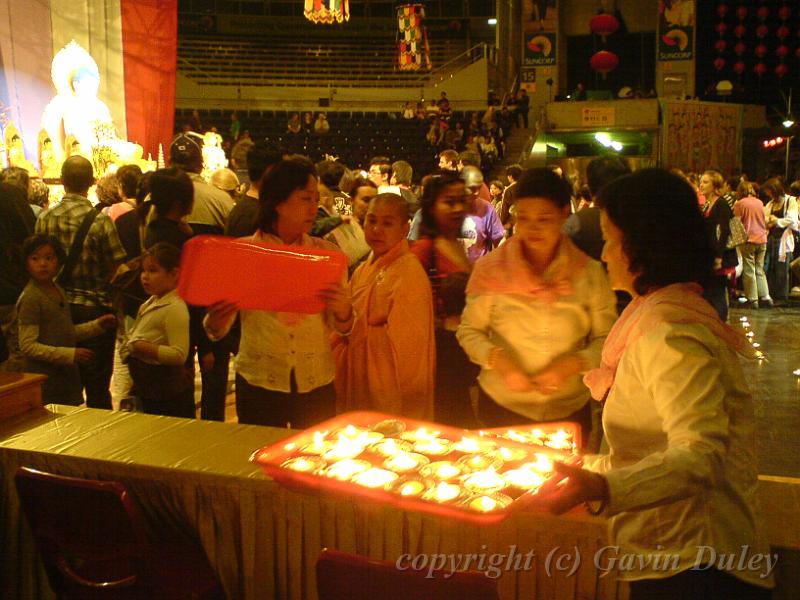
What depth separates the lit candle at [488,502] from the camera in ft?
4.89

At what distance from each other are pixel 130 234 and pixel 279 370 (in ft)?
5.93

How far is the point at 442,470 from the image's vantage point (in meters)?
1.68

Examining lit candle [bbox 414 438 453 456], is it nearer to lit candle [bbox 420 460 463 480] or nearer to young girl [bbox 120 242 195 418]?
lit candle [bbox 420 460 463 480]

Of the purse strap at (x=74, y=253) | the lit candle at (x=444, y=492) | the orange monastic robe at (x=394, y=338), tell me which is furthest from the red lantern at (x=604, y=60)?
the lit candle at (x=444, y=492)

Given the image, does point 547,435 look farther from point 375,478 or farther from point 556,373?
point 375,478

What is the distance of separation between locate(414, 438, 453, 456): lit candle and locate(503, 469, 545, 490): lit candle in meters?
Answer: 0.19

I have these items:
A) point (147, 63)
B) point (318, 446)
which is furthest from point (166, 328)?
point (147, 63)

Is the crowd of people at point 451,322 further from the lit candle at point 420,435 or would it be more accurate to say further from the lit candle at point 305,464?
the lit candle at point 305,464

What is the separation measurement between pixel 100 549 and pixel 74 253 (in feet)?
6.82

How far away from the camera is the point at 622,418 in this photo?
1.39 m

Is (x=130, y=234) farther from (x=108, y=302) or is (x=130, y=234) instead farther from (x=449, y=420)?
(x=449, y=420)

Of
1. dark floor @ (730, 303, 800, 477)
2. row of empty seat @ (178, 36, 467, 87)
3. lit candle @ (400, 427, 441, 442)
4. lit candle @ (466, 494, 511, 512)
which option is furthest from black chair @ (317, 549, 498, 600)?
row of empty seat @ (178, 36, 467, 87)

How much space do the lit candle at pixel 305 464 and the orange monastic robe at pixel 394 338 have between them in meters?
0.79

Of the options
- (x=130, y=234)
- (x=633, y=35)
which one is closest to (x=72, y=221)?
(x=130, y=234)
